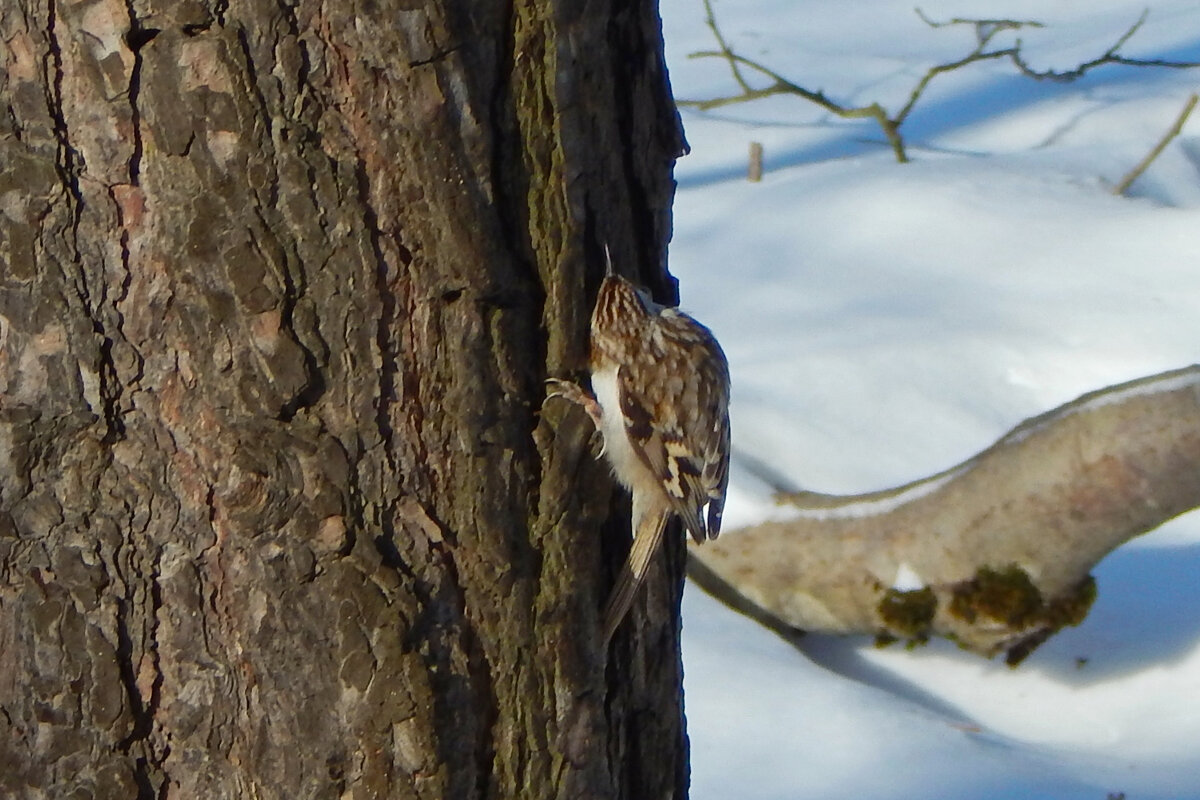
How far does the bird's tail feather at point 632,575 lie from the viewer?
1794 millimetres

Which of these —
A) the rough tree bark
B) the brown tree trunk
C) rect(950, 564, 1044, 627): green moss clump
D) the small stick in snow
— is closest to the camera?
the brown tree trunk

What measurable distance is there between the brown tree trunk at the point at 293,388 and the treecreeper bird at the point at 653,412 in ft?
0.29

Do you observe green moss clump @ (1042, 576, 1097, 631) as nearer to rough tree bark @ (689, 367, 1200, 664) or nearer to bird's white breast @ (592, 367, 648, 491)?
rough tree bark @ (689, 367, 1200, 664)

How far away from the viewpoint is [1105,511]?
385 cm

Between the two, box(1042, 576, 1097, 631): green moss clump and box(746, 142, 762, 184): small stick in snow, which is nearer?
box(1042, 576, 1097, 631): green moss clump

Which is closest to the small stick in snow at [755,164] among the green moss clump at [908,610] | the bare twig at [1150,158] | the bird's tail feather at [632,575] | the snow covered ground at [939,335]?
the snow covered ground at [939,335]

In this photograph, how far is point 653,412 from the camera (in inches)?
91.7

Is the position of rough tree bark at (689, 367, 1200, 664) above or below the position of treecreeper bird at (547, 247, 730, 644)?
below

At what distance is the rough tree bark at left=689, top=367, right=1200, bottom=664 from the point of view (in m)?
3.79

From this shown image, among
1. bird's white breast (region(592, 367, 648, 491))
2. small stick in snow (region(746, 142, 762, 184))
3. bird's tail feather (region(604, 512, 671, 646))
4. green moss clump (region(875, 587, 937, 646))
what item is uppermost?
bird's white breast (region(592, 367, 648, 491))

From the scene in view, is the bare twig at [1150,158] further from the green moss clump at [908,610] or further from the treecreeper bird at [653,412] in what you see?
the treecreeper bird at [653,412]

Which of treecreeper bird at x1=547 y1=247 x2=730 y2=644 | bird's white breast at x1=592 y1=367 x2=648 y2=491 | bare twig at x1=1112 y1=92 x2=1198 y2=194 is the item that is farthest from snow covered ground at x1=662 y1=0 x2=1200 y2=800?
bird's white breast at x1=592 y1=367 x2=648 y2=491

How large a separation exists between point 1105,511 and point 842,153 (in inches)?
153

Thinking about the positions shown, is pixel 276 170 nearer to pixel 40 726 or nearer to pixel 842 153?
pixel 40 726
